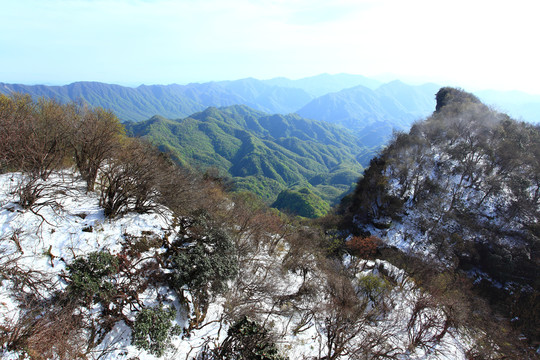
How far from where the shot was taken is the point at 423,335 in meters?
18.2

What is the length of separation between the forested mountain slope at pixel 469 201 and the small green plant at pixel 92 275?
33.9 meters

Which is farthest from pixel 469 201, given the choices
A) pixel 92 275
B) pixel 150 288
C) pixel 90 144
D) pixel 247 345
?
pixel 90 144

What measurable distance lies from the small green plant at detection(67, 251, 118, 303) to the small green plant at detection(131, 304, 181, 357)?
189cm

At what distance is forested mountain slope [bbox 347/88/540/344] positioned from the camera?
2916cm

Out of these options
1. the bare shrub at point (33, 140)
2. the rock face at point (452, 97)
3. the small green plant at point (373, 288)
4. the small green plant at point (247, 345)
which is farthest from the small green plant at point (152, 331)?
the rock face at point (452, 97)

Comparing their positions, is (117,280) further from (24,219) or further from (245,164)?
Result: (245,164)

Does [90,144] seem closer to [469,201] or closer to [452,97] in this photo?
[469,201]

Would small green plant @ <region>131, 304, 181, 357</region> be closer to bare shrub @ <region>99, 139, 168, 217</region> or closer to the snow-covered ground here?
the snow-covered ground

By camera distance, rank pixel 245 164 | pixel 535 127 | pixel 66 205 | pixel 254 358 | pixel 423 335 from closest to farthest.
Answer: pixel 254 358, pixel 66 205, pixel 423 335, pixel 535 127, pixel 245 164

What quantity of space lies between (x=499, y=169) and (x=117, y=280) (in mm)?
50296

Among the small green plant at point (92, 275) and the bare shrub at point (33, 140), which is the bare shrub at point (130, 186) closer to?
the bare shrub at point (33, 140)

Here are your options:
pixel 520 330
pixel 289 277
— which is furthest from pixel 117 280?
pixel 520 330

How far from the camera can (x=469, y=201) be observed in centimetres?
3706

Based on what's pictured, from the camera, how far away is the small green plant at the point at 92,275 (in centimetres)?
1038
